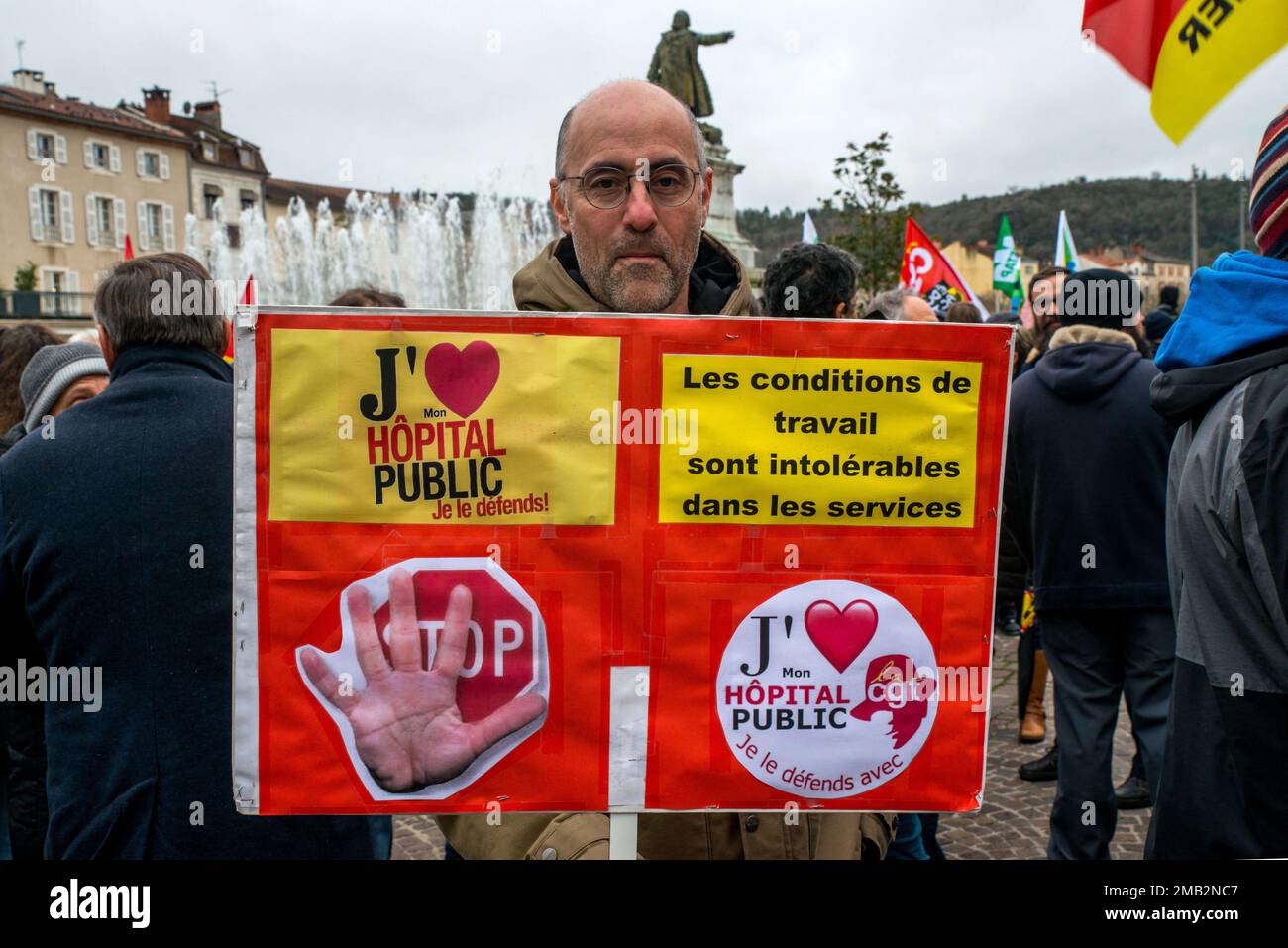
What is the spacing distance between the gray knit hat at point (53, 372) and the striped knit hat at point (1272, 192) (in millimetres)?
3291

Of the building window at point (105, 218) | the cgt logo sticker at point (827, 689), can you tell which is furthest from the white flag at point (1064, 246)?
the building window at point (105, 218)

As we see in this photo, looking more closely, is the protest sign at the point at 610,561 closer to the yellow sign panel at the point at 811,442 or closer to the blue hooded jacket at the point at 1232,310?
the yellow sign panel at the point at 811,442

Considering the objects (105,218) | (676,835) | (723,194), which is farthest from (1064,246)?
(105,218)

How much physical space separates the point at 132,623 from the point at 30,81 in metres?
61.5

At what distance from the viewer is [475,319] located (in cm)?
182

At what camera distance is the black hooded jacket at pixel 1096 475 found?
424cm

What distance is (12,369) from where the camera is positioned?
421 cm

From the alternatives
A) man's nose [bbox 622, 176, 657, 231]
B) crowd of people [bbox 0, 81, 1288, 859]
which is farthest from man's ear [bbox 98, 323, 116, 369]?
man's nose [bbox 622, 176, 657, 231]

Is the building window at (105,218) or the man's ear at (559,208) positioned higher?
the building window at (105,218)

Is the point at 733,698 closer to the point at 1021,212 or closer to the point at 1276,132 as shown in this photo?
the point at 1276,132

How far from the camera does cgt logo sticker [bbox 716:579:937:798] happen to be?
6.18 feet

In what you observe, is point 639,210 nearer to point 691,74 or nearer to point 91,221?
point 691,74

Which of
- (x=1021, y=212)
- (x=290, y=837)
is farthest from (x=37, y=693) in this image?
(x=1021, y=212)

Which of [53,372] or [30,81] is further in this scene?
[30,81]
